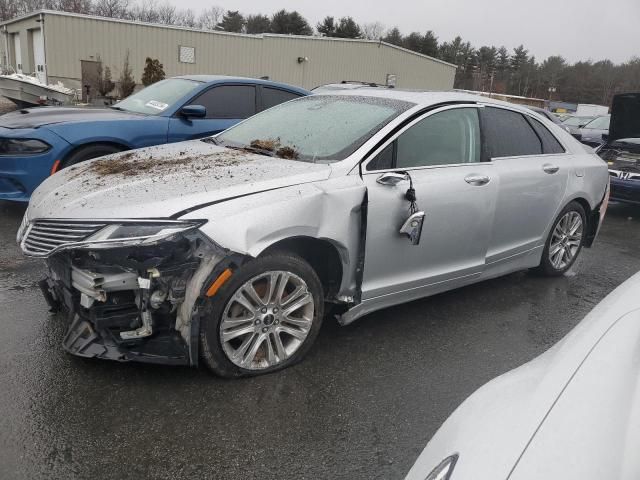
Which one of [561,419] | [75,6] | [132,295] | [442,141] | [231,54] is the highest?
[75,6]

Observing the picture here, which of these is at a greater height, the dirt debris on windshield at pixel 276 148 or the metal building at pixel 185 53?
the metal building at pixel 185 53

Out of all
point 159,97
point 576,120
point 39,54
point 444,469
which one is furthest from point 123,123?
point 39,54

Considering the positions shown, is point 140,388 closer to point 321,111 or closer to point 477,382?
point 477,382

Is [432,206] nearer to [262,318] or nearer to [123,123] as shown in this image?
[262,318]

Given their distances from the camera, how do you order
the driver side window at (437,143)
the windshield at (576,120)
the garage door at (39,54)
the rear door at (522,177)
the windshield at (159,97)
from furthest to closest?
the garage door at (39,54) < the windshield at (576,120) < the windshield at (159,97) < the rear door at (522,177) < the driver side window at (437,143)

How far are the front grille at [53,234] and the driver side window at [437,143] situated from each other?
1618 mm

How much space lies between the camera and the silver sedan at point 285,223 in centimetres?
267

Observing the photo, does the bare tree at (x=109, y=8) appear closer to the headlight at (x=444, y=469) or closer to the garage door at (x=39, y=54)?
the garage door at (x=39, y=54)

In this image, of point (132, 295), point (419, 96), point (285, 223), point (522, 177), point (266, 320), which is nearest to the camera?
point (132, 295)

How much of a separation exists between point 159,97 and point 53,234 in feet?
13.4

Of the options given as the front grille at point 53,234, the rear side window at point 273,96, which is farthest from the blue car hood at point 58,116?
the front grille at point 53,234

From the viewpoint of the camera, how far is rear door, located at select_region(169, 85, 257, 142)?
19.9ft

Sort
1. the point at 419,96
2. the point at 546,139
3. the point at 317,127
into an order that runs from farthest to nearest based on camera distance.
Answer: the point at 546,139 → the point at 419,96 → the point at 317,127

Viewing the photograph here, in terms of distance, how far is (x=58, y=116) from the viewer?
575 centimetres
